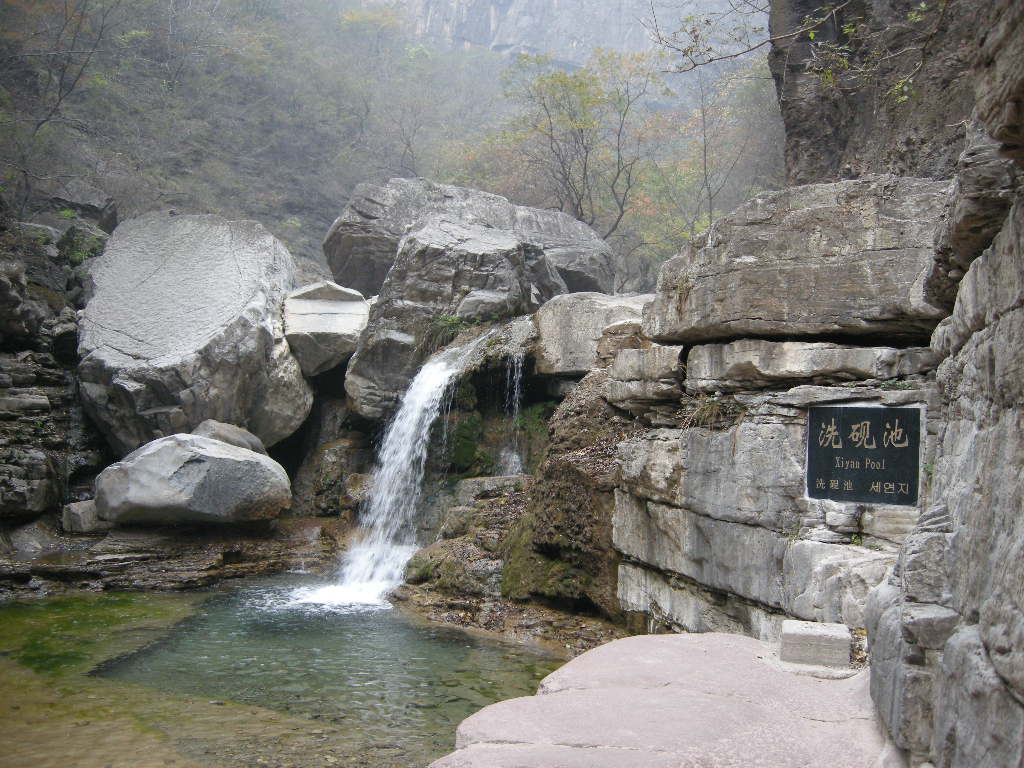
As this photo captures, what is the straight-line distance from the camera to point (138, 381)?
12047 millimetres

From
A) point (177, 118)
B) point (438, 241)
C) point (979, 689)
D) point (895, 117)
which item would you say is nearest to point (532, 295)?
point (438, 241)

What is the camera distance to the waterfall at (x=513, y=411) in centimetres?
1143

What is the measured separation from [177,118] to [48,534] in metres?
16.9

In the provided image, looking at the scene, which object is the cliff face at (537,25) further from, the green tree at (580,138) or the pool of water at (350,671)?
the pool of water at (350,671)

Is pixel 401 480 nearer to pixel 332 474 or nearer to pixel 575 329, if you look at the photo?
pixel 332 474

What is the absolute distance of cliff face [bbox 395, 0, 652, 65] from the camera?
42906mm

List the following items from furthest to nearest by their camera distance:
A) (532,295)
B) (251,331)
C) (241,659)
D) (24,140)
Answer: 1. (24,140)
2. (532,295)
3. (251,331)
4. (241,659)

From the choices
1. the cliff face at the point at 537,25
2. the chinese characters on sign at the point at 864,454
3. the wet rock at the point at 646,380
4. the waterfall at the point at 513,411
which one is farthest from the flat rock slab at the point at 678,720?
the cliff face at the point at 537,25

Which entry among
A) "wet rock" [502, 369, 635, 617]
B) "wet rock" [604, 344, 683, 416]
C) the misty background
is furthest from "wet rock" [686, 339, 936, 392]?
the misty background

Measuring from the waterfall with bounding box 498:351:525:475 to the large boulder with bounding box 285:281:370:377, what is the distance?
3.33m

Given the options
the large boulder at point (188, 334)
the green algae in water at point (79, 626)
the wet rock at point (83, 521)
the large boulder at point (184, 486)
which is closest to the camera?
the green algae in water at point (79, 626)

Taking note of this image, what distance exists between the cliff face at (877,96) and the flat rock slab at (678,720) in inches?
271

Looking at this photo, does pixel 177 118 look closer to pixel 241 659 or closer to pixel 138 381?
pixel 138 381

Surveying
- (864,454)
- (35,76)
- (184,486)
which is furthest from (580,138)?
(864,454)
